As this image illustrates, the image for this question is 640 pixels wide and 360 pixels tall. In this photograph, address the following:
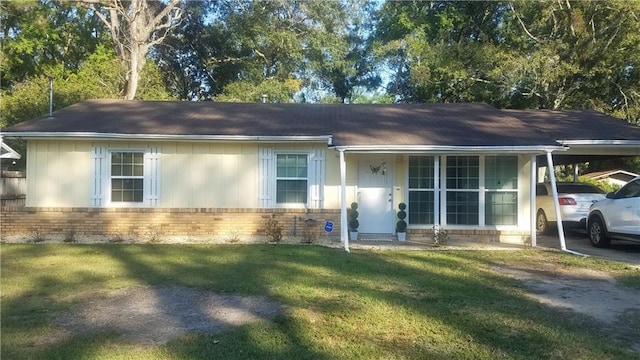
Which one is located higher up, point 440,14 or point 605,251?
point 440,14

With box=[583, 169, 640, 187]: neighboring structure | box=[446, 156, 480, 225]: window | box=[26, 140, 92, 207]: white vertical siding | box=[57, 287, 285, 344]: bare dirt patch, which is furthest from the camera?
box=[583, 169, 640, 187]: neighboring structure

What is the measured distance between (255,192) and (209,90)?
19.2 m

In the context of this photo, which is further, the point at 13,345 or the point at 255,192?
the point at 255,192

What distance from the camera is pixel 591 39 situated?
21.2 m

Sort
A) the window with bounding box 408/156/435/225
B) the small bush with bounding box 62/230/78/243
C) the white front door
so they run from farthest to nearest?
the white front door < the window with bounding box 408/156/435/225 < the small bush with bounding box 62/230/78/243

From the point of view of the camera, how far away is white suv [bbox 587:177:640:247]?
10.6 meters

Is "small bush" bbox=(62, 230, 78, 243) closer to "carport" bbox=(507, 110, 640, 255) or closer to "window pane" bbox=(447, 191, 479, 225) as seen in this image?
"window pane" bbox=(447, 191, 479, 225)

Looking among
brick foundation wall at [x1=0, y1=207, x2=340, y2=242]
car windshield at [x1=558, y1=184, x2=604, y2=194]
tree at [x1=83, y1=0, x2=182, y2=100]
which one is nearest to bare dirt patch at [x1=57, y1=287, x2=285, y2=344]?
brick foundation wall at [x1=0, y1=207, x2=340, y2=242]

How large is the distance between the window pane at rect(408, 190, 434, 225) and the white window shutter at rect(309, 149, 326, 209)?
2.28 m

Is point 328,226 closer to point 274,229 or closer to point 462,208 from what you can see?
point 274,229

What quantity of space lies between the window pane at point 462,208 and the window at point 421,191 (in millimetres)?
452

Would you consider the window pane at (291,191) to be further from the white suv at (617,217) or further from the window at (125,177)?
the white suv at (617,217)

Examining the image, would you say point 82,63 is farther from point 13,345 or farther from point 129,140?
point 13,345

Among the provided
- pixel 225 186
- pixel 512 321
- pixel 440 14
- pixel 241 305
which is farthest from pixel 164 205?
pixel 440 14
